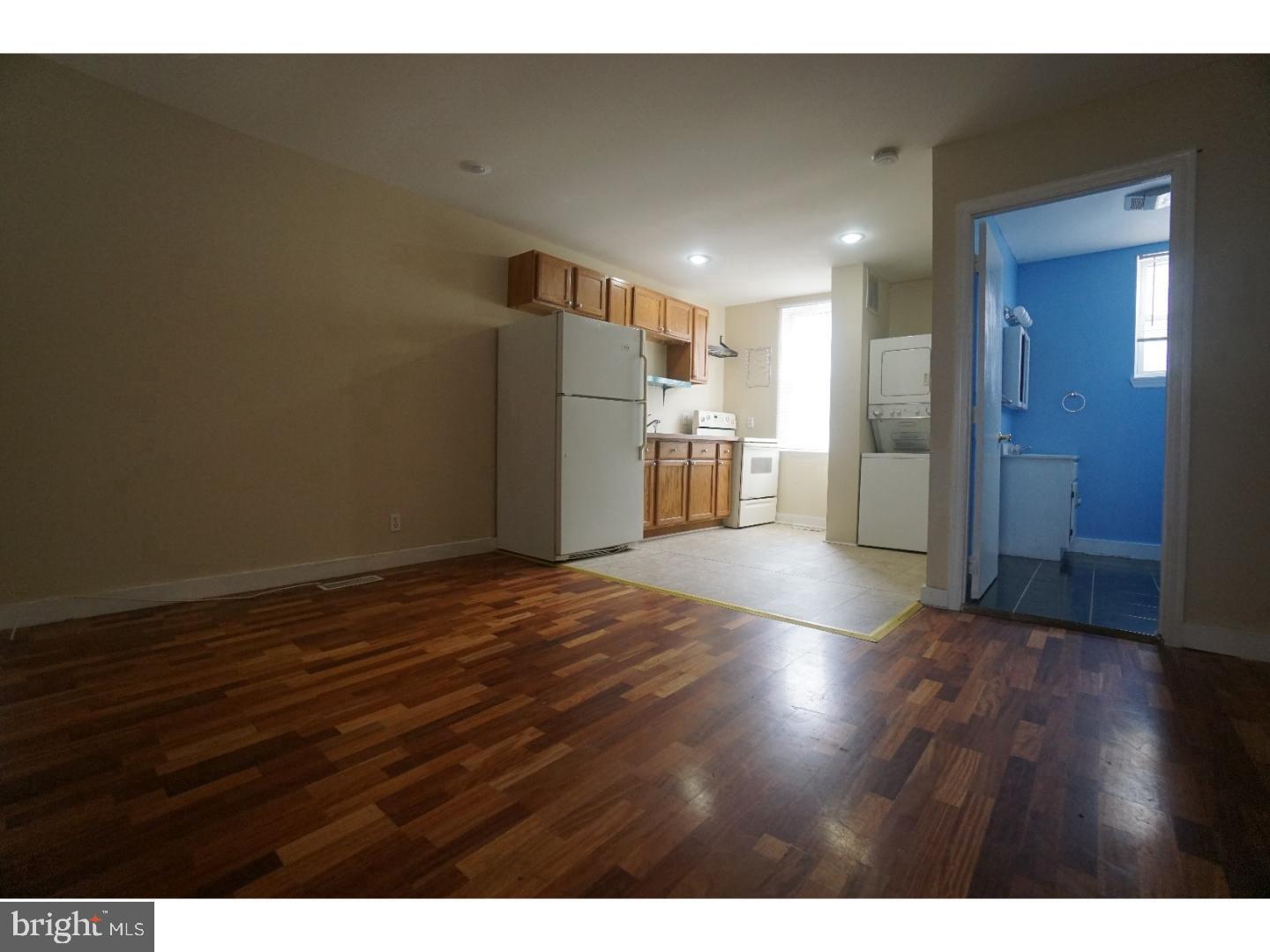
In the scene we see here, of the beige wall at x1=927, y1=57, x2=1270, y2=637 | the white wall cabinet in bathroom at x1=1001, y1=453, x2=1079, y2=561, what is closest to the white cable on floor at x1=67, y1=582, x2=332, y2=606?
the beige wall at x1=927, y1=57, x2=1270, y2=637

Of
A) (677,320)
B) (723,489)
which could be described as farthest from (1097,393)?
(677,320)

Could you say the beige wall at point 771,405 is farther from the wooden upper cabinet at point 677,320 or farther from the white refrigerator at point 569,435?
the white refrigerator at point 569,435

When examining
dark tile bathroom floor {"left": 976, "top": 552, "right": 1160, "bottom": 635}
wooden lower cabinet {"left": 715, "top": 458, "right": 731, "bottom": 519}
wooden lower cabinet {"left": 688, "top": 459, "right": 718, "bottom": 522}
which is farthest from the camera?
wooden lower cabinet {"left": 715, "top": 458, "right": 731, "bottom": 519}

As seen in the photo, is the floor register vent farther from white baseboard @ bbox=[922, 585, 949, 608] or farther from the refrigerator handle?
white baseboard @ bbox=[922, 585, 949, 608]

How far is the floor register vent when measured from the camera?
294 centimetres

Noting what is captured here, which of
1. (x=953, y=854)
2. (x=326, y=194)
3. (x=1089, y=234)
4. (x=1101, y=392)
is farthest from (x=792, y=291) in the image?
(x=953, y=854)

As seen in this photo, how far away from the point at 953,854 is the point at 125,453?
3.46 meters

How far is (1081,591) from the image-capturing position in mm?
3104

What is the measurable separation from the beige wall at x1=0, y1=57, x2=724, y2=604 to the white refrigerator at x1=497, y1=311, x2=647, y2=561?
17.1 inches

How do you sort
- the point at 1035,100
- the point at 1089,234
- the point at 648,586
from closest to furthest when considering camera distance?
1. the point at 1035,100
2. the point at 648,586
3. the point at 1089,234

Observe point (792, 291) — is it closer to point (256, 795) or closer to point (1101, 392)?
point (1101, 392)

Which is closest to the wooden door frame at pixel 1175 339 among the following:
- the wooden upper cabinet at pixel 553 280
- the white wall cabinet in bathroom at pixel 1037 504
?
the white wall cabinet in bathroom at pixel 1037 504

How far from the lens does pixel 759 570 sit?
11.6 ft

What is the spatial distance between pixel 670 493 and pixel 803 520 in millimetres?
1815
